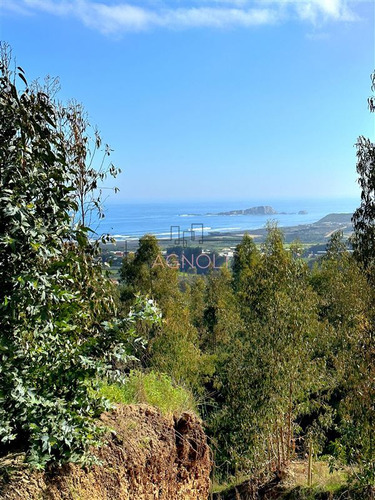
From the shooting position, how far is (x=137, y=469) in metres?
4.40

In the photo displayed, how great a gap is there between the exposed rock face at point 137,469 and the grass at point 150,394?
→ 170mm

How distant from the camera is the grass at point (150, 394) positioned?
516 centimetres

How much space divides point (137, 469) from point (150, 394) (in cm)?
105

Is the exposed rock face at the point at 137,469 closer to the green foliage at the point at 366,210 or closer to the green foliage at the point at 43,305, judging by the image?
the green foliage at the point at 43,305

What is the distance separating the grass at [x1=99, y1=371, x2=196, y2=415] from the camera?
5161mm

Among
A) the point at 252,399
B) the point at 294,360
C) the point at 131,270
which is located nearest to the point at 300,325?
the point at 294,360

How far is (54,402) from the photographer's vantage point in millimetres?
3572

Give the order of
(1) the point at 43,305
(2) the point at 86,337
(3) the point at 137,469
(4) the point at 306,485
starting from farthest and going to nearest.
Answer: (4) the point at 306,485, (3) the point at 137,469, (2) the point at 86,337, (1) the point at 43,305

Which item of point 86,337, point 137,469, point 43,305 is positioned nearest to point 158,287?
point 137,469

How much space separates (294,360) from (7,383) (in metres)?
7.89

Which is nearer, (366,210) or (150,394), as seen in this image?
(150,394)

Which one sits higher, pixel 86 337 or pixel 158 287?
pixel 86 337

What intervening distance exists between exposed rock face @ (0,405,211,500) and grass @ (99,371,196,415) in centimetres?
17

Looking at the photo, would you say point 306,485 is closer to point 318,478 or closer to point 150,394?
point 318,478
